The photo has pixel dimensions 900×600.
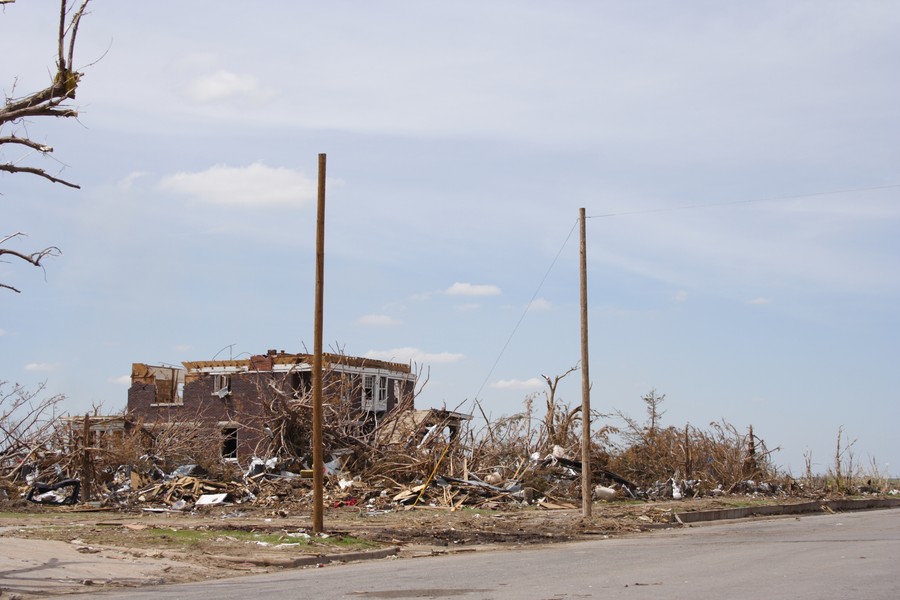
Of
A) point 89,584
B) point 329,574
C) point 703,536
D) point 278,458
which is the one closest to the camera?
point 89,584

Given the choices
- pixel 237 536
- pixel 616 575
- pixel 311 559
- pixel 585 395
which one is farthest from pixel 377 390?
pixel 616 575

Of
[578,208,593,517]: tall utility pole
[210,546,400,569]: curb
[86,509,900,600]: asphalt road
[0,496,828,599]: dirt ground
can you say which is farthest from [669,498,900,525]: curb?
[210,546,400,569]: curb

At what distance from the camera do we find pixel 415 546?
16953 millimetres

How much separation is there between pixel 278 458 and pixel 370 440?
278 cm

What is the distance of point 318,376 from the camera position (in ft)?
54.4

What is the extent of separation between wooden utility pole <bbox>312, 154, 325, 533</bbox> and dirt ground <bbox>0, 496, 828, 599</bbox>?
55cm

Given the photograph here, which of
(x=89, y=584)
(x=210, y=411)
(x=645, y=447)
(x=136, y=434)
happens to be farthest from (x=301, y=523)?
(x=210, y=411)

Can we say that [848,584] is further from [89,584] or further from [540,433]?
[540,433]

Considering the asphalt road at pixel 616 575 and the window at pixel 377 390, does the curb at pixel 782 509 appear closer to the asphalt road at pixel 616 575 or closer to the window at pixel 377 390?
the asphalt road at pixel 616 575

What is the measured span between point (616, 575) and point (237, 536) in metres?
7.55

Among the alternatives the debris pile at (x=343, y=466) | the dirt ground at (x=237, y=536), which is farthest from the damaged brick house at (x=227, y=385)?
the dirt ground at (x=237, y=536)

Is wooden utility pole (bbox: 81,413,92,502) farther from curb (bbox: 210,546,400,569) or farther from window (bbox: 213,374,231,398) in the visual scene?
window (bbox: 213,374,231,398)

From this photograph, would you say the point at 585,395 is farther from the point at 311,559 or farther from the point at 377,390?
the point at 377,390

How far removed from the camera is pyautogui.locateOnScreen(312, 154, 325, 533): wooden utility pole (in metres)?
16.5
